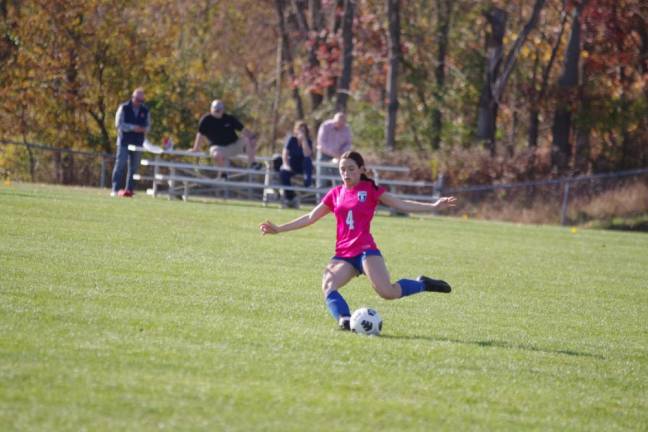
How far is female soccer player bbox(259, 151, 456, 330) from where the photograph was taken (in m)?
9.67

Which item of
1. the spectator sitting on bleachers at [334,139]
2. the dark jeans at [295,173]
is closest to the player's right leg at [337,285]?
the dark jeans at [295,173]

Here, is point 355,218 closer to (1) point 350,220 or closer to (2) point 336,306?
(1) point 350,220

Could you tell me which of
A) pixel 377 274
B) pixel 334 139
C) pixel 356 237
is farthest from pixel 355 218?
pixel 334 139

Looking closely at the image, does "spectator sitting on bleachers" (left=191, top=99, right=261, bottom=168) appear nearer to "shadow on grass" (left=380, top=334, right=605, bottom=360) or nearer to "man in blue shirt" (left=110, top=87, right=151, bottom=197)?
"man in blue shirt" (left=110, top=87, right=151, bottom=197)

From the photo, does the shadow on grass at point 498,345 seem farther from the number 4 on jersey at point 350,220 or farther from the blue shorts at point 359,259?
the number 4 on jersey at point 350,220

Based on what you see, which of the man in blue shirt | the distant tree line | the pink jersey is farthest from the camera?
the distant tree line

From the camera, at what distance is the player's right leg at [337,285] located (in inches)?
371

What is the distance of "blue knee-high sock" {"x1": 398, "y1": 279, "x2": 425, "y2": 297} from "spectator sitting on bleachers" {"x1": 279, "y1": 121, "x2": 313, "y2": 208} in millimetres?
16059

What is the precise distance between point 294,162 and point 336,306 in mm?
17086

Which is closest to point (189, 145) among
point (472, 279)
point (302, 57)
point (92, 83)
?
point (92, 83)

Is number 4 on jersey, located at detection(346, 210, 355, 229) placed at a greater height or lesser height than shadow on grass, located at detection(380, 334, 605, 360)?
greater

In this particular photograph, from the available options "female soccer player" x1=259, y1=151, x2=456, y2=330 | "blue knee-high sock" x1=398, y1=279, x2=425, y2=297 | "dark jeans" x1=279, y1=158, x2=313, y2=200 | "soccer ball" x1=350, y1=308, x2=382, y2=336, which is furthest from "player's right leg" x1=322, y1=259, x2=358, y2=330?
"dark jeans" x1=279, y1=158, x2=313, y2=200

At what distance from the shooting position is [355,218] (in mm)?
9828

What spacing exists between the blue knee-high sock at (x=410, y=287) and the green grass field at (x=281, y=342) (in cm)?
29
